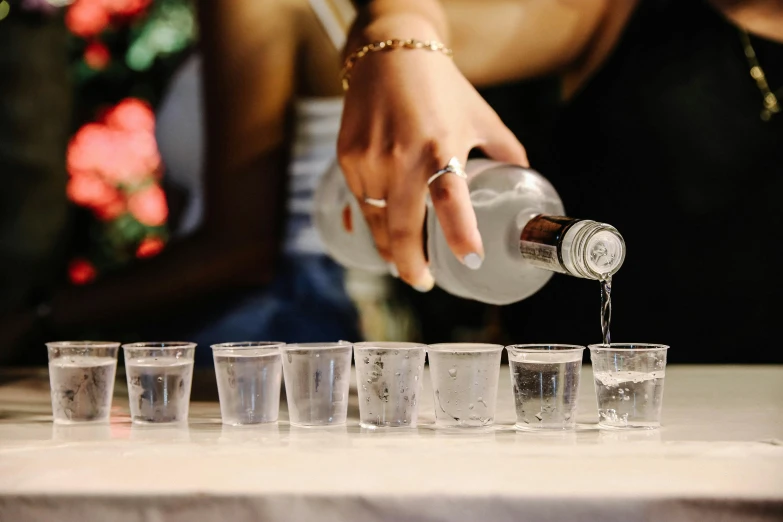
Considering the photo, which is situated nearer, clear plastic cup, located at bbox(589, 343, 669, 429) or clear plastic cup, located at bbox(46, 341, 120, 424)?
clear plastic cup, located at bbox(589, 343, 669, 429)

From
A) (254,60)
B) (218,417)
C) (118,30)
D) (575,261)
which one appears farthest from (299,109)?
(575,261)

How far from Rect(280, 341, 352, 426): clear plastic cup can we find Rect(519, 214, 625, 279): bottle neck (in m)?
0.25

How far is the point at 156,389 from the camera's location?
0.99 meters

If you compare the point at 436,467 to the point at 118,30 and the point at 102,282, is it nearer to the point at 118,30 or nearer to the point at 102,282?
the point at 102,282

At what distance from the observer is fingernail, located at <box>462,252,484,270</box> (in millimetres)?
1020

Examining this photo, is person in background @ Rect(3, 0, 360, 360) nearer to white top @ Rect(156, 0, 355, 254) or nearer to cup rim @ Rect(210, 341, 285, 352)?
white top @ Rect(156, 0, 355, 254)

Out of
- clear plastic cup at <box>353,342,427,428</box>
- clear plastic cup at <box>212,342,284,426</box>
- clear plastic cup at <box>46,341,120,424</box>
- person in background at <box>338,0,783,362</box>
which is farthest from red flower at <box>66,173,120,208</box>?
clear plastic cup at <box>353,342,427,428</box>

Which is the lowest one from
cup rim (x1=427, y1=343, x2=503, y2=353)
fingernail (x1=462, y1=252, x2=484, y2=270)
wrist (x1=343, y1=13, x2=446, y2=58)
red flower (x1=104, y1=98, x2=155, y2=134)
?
cup rim (x1=427, y1=343, x2=503, y2=353)

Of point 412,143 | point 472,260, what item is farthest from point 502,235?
point 412,143

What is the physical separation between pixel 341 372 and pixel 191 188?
4.52 feet

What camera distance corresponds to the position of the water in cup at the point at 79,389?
1.01 metres

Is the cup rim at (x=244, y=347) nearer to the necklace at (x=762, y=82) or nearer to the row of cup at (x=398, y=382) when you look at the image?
the row of cup at (x=398, y=382)

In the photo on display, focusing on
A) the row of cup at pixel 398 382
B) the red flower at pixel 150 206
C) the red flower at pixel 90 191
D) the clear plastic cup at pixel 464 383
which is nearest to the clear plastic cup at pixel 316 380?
the row of cup at pixel 398 382

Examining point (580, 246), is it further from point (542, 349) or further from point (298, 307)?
point (298, 307)
